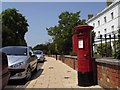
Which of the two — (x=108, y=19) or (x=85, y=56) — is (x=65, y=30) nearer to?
(x=108, y=19)

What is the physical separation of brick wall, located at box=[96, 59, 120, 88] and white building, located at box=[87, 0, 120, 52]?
31.8 meters

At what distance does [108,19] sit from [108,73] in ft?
133

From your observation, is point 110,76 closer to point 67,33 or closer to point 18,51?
point 18,51

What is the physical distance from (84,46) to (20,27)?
186ft

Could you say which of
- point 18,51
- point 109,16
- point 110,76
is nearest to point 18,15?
point 109,16

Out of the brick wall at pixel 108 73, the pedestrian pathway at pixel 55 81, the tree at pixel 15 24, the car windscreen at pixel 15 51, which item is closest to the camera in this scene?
the brick wall at pixel 108 73

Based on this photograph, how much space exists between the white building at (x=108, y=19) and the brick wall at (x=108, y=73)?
31790mm

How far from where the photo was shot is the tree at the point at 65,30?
31312mm

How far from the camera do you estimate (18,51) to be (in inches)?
481

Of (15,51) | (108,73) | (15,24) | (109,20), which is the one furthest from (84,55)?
(15,24)

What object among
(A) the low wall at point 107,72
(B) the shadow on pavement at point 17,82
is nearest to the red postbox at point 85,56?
(A) the low wall at point 107,72

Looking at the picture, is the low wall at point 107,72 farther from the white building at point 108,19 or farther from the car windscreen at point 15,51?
the white building at point 108,19

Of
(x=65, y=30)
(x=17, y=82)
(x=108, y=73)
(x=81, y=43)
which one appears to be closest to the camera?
(x=108, y=73)

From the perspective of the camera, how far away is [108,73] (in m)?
7.77
